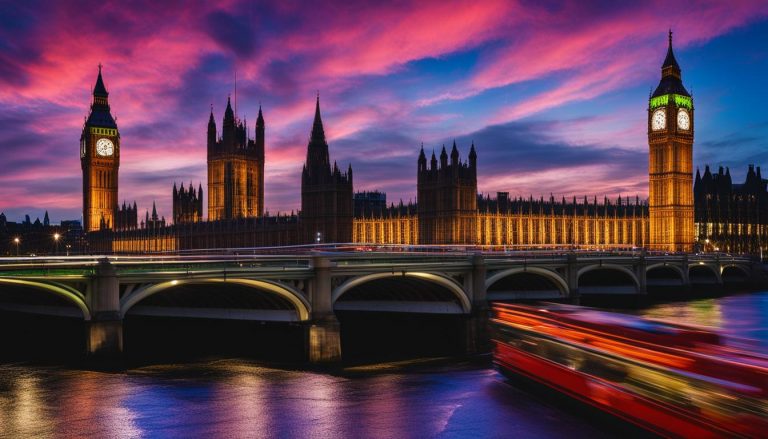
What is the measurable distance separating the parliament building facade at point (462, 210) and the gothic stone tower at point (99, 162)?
13.8 meters

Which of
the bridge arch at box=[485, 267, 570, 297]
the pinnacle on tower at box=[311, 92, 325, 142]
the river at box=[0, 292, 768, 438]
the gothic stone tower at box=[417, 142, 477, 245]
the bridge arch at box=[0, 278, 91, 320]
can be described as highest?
the pinnacle on tower at box=[311, 92, 325, 142]

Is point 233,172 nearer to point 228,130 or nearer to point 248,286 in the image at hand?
point 228,130

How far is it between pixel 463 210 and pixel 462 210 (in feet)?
0.45

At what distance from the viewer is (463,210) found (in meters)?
88.8

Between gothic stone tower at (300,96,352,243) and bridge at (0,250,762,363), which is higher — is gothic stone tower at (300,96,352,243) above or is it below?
above

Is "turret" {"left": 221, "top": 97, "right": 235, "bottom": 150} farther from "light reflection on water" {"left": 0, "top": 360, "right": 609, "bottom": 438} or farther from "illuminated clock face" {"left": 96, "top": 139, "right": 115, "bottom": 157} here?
"light reflection on water" {"left": 0, "top": 360, "right": 609, "bottom": 438}

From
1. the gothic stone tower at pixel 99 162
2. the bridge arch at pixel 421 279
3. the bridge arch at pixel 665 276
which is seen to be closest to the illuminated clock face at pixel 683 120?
the bridge arch at pixel 665 276

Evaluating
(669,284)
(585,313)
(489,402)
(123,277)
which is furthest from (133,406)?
(669,284)

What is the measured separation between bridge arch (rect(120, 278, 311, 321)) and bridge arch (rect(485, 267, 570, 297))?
12.8 meters

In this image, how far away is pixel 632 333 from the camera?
1709cm

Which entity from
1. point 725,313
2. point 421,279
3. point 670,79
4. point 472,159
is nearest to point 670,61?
point 670,79

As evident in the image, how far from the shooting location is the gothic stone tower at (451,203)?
3472 inches

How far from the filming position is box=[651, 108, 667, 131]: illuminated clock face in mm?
107750

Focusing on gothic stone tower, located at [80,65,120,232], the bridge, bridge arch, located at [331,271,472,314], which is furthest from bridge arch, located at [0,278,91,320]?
gothic stone tower, located at [80,65,120,232]
